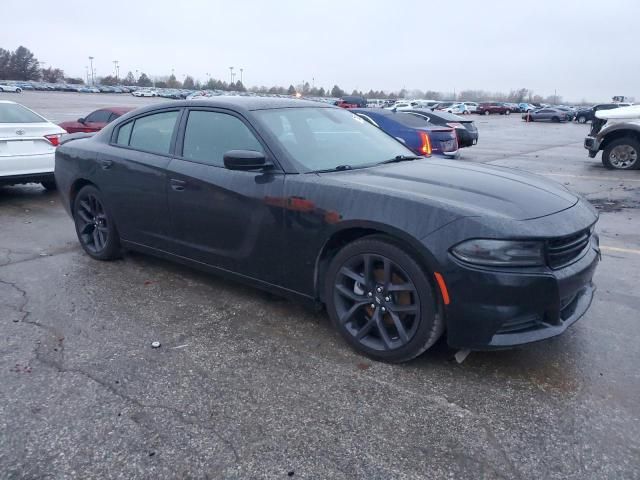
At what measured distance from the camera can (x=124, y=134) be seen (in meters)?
4.92

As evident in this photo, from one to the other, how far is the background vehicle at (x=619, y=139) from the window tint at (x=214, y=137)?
1083 cm

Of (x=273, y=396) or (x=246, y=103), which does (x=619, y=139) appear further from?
(x=273, y=396)

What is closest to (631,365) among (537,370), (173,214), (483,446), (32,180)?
(537,370)

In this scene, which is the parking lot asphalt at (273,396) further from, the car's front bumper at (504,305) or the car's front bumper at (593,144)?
the car's front bumper at (593,144)

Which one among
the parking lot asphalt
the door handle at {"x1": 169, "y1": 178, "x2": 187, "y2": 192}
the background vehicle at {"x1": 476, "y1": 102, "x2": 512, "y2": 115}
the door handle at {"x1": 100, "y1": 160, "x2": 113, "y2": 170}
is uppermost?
the background vehicle at {"x1": 476, "y1": 102, "x2": 512, "y2": 115}

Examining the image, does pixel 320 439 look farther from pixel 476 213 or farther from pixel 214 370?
pixel 476 213

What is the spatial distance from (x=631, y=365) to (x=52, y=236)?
19.0 ft

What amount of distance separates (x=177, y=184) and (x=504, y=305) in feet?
8.52

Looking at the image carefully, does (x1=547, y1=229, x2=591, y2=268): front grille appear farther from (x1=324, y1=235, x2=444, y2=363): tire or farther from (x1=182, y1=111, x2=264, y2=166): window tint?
(x1=182, y1=111, x2=264, y2=166): window tint

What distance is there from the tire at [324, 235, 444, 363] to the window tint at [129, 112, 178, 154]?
6.50 ft

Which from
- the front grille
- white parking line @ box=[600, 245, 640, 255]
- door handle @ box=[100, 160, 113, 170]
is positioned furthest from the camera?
white parking line @ box=[600, 245, 640, 255]

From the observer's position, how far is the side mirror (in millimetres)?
3566

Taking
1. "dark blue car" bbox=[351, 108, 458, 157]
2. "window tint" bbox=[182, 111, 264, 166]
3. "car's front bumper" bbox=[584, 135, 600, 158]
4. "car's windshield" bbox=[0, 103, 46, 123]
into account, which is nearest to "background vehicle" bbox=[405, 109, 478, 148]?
"dark blue car" bbox=[351, 108, 458, 157]

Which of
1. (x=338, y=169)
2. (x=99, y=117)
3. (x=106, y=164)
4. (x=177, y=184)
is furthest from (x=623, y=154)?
(x=99, y=117)
